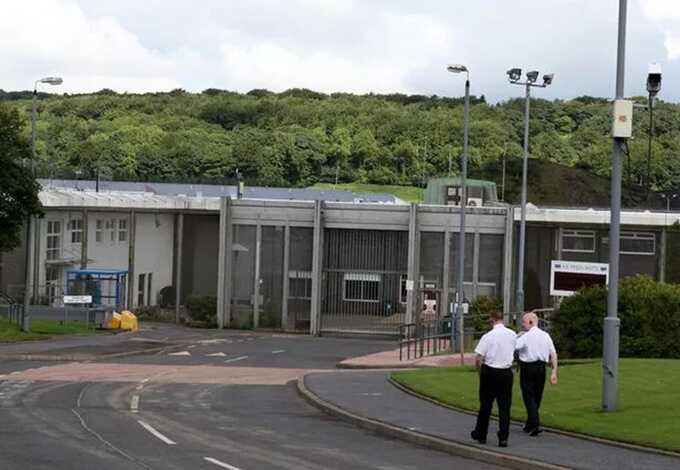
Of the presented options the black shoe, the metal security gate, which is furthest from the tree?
the black shoe

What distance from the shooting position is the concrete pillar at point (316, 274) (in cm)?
6200

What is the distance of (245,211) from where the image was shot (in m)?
63.2

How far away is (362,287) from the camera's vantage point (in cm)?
6253

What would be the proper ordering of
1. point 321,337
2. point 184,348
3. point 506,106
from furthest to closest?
1. point 506,106
2. point 321,337
3. point 184,348

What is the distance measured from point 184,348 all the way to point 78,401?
22.6 m

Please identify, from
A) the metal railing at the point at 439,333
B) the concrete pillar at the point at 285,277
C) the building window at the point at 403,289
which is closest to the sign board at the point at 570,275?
the metal railing at the point at 439,333

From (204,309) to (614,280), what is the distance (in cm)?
4832

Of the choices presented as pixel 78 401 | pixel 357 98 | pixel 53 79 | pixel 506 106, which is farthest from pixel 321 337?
pixel 357 98

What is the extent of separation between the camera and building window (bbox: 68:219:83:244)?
64.8 metres

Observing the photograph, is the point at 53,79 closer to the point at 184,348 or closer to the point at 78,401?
the point at 184,348

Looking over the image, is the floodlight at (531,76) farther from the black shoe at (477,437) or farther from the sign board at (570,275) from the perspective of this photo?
the black shoe at (477,437)

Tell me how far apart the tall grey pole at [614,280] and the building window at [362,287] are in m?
44.8

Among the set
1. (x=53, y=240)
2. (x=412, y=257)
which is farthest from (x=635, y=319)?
(x=53, y=240)

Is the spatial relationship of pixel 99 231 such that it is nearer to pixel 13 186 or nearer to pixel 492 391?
pixel 13 186
